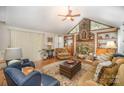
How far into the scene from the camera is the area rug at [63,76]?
1340 millimetres

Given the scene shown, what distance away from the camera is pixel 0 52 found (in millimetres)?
1344

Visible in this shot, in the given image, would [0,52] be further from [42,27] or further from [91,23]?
[91,23]

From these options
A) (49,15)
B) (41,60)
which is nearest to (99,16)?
(49,15)

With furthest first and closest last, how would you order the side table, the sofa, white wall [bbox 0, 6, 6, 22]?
the side table, white wall [bbox 0, 6, 6, 22], the sofa

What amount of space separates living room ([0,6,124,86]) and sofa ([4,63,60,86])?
12 millimetres

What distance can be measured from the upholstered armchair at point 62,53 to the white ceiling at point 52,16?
0.24m

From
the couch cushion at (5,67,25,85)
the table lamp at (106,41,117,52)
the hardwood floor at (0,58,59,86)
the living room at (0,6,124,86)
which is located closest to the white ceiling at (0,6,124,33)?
the living room at (0,6,124,86)

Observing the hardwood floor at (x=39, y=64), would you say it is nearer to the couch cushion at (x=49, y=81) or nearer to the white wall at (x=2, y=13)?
the couch cushion at (x=49, y=81)

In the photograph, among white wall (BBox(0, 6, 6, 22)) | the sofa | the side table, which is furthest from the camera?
the side table

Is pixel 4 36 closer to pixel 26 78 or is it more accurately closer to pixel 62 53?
pixel 26 78

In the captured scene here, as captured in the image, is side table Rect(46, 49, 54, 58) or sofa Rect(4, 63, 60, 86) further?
side table Rect(46, 49, 54, 58)

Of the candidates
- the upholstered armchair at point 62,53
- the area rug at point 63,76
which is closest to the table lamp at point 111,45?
the area rug at point 63,76

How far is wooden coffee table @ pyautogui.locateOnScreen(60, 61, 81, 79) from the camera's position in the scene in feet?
4.59

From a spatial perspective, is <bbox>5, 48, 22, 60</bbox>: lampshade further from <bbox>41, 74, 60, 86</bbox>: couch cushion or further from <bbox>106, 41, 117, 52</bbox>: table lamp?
<bbox>106, 41, 117, 52</bbox>: table lamp
